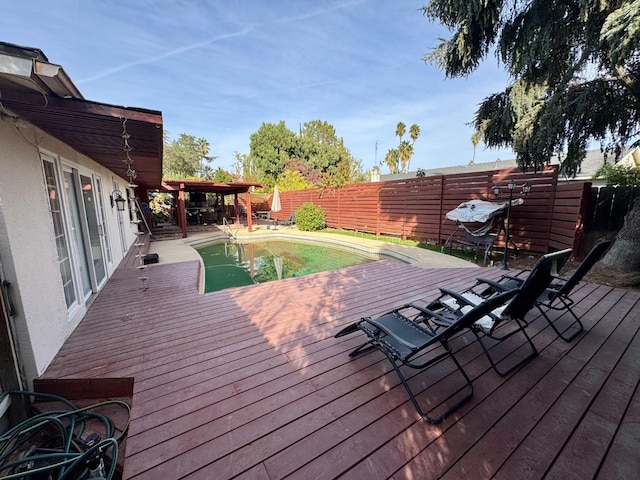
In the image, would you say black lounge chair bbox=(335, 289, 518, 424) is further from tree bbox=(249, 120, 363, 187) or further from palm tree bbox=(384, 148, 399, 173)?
palm tree bbox=(384, 148, 399, 173)

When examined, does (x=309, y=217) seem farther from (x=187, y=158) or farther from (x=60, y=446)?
(x=187, y=158)

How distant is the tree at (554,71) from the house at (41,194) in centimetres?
660

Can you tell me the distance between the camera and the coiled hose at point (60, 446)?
1.51m

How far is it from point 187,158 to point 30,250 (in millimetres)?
30085

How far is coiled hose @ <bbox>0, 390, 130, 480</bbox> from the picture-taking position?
1508mm

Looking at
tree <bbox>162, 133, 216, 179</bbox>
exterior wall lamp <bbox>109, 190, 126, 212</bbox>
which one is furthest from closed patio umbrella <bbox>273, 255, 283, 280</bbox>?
tree <bbox>162, 133, 216, 179</bbox>

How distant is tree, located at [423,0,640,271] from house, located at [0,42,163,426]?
260 inches

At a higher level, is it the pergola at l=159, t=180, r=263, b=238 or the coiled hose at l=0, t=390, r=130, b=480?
the pergola at l=159, t=180, r=263, b=238

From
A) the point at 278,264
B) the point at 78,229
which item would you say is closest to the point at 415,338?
the point at 78,229

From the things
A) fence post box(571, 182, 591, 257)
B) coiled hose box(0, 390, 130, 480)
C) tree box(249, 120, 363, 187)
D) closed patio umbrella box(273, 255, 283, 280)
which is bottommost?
closed patio umbrella box(273, 255, 283, 280)

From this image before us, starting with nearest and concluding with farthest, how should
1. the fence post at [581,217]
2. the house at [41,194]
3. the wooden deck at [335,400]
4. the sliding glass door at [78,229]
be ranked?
the wooden deck at [335,400]
the house at [41,194]
the sliding glass door at [78,229]
the fence post at [581,217]

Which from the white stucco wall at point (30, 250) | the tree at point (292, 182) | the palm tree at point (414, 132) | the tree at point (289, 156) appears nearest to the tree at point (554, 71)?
the white stucco wall at point (30, 250)

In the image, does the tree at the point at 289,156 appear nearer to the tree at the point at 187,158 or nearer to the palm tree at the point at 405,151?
the tree at the point at 187,158

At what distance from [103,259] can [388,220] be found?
871 centimetres
